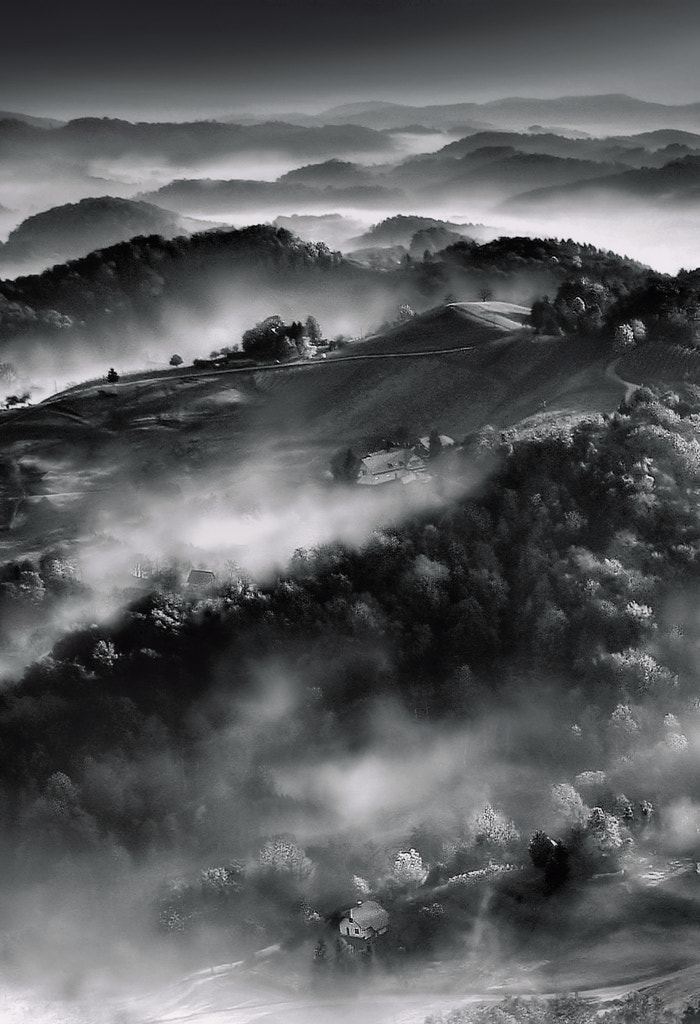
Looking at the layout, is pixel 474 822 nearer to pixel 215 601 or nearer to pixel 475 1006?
pixel 475 1006

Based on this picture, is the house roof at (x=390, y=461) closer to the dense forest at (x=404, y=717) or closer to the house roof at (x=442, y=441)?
the house roof at (x=442, y=441)

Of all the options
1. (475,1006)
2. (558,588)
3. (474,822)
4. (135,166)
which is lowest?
(475,1006)

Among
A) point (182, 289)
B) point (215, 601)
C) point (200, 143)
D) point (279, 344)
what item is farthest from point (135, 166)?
point (215, 601)

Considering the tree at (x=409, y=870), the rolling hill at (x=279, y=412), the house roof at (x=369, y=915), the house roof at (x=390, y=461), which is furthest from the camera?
the rolling hill at (x=279, y=412)

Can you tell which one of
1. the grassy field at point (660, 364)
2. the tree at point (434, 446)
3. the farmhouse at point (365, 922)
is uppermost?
the grassy field at point (660, 364)

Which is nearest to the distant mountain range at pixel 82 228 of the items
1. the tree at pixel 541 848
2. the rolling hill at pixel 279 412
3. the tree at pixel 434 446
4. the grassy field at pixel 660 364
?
the rolling hill at pixel 279 412

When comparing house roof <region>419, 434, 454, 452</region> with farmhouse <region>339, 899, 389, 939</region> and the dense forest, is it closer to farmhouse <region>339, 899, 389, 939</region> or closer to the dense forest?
the dense forest

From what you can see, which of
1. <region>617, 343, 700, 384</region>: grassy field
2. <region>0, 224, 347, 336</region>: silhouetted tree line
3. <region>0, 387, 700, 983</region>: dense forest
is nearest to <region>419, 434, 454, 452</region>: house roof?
<region>0, 387, 700, 983</region>: dense forest
